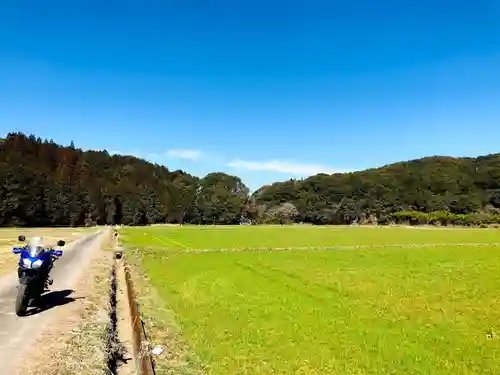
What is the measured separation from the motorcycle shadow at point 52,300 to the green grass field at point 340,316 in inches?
142

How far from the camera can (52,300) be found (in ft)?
55.8

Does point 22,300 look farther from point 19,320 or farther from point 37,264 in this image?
point 37,264

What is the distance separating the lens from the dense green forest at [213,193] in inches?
4589

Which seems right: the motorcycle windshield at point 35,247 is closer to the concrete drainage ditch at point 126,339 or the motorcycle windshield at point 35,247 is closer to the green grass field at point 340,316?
the concrete drainage ditch at point 126,339

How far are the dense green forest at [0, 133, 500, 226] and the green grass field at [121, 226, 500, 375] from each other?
84.7 m

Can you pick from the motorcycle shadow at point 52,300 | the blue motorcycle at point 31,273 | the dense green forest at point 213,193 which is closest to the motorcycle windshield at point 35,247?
the blue motorcycle at point 31,273

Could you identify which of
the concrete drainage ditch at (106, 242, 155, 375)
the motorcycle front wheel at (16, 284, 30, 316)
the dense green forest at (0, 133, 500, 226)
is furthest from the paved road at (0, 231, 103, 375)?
the dense green forest at (0, 133, 500, 226)

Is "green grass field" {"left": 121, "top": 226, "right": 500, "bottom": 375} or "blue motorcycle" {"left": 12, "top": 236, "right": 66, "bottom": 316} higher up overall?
"blue motorcycle" {"left": 12, "top": 236, "right": 66, "bottom": 316}

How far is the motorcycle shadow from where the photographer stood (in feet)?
49.8

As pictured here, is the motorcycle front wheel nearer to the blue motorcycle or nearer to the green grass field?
the blue motorcycle

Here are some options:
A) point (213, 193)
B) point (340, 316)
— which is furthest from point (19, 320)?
point (213, 193)

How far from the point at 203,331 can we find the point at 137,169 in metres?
151

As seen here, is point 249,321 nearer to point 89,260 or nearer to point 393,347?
point 393,347

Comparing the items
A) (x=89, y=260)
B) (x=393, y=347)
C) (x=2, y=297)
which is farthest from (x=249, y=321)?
(x=89, y=260)
